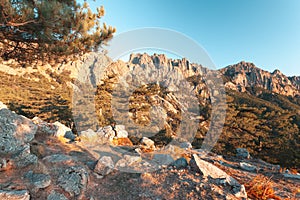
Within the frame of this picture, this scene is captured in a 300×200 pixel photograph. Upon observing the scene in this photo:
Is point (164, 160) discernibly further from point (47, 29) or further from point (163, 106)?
point (163, 106)

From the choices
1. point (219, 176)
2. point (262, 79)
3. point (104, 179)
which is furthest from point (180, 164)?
point (262, 79)

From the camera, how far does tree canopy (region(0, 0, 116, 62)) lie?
135 inches

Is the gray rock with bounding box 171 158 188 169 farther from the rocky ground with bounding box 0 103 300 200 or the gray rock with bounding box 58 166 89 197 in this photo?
the gray rock with bounding box 58 166 89 197

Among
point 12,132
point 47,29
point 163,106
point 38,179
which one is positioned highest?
point 47,29

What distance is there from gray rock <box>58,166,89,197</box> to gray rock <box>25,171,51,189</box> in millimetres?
229

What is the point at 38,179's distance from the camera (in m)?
3.04

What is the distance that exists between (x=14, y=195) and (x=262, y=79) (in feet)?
315

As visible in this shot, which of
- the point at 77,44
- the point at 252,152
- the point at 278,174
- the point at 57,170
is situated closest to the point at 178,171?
the point at 57,170

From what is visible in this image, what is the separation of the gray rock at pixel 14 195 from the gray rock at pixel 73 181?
0.65 m

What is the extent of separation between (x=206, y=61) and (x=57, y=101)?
25.0m

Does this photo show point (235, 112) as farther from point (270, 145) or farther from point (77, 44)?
point (77, 44)

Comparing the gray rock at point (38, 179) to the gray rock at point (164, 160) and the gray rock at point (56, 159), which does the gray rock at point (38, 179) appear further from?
the gray rock at point (164, 160)

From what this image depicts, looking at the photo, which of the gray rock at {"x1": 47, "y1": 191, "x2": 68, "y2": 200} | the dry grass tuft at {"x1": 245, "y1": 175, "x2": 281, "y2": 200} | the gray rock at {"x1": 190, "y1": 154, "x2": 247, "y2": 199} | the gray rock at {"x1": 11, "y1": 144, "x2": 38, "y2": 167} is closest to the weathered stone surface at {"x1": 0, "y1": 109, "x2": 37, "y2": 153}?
the gray rock at {"x1": 11, "y1": 144, "x2": 38, "y2": 167}

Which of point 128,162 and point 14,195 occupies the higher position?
point 14,195
